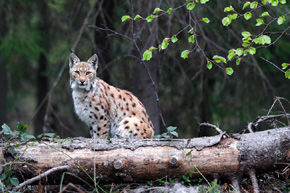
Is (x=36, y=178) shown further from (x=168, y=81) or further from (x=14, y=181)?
(x=168, y=81)

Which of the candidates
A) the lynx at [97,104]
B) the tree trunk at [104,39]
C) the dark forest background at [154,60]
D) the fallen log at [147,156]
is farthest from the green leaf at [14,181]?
the tree trunk at [104,39]

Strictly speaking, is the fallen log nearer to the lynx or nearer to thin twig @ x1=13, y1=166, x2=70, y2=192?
thin twig @ x1=13, y1=166, x2=70, y2=192

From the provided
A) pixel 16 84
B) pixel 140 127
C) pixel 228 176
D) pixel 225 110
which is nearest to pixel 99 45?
pixel 140 127

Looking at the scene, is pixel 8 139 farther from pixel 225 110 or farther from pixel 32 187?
pixel 225 110

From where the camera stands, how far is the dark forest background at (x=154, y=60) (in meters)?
8.61

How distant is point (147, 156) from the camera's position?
15.6 ft

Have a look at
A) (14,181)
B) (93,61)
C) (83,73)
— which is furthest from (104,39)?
(14,181)

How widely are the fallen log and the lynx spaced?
7.73ft

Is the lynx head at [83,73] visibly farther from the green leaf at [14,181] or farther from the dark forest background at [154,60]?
the green leaf at [14,181]

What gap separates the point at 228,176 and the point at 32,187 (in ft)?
7.75

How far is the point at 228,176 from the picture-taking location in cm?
485

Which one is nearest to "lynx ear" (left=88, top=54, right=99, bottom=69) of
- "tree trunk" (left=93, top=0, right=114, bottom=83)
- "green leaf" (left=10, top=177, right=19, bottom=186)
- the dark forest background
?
the dark forest background

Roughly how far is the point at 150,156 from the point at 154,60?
15.4ft

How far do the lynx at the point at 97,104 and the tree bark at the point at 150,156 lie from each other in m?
2.35
